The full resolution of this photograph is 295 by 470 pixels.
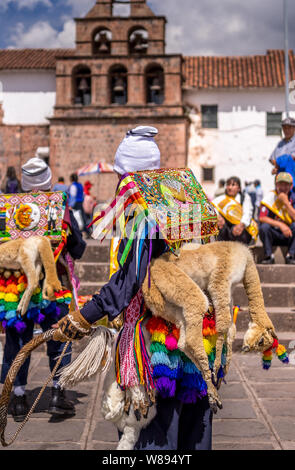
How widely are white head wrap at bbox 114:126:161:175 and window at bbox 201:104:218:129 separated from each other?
29347 mm

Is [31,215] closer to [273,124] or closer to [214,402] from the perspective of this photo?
[214,402]

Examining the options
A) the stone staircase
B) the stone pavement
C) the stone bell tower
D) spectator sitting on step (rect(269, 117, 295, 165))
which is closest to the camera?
the stone pavement

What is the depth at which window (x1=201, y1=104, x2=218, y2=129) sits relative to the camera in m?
31.4

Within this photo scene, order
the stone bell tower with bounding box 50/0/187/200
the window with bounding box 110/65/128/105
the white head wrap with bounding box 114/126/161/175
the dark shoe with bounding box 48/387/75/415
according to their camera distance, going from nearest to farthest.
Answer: the white head wrap with bounding box 114/126/161/175
the dark shoe with bounding box 48/387/75/415
the stone bell tower with bounding box 50/0/187/200
the window with bounding box 110/65/128/105

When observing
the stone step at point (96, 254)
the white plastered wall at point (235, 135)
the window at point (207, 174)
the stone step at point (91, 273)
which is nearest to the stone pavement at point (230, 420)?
the stone step at point (91, 273)

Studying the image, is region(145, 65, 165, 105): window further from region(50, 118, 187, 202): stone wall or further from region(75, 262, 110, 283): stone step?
region(75, 262, 110, 283): stone step

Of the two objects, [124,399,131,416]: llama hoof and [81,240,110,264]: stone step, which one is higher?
[81,240,110,264]: stone step

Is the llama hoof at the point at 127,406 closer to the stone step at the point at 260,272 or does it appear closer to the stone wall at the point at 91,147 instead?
the stone step at the point at 260,272

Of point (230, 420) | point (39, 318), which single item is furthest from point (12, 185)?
point (230, 420)


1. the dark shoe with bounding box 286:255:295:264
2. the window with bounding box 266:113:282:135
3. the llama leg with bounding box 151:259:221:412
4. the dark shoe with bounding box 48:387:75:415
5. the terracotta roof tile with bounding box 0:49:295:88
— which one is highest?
the terracotta roof tile with bounding box 0:49:295:88

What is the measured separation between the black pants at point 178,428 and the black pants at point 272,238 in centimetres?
567

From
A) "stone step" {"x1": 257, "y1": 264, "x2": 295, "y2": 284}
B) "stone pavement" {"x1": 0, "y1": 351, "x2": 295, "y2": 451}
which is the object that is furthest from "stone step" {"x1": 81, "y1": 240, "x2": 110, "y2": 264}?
"stone pavement" {"x1": 0, "y1": 351, "x2": 295, "y2": 451}

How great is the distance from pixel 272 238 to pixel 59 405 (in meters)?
4.69

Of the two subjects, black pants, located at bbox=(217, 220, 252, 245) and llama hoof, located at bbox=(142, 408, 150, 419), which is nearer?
llama hoof, located at bbox=(142, 408, 150, 419)
